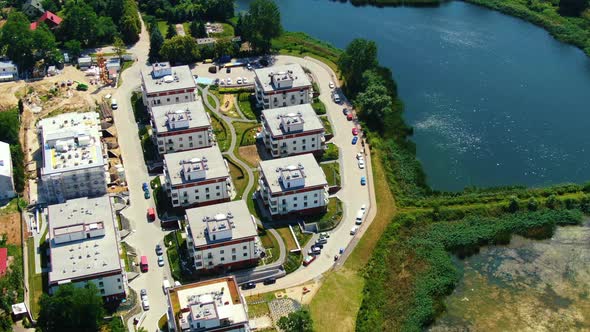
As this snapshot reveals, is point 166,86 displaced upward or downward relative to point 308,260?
upward

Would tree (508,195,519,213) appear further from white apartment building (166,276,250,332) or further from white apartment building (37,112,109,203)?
white apartment building (37,112,109,203)

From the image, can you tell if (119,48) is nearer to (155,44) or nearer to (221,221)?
(155,44)

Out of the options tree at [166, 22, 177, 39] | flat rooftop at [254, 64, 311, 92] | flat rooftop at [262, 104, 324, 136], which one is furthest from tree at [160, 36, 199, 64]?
flat rooftop at [262, 104, 324, 136]

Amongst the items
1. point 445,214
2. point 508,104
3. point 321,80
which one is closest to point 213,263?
point 445,214

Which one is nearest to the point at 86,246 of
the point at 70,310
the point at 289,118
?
the point at 70,310

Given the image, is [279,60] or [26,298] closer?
[26,298]

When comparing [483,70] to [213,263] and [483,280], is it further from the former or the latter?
[213,263]
